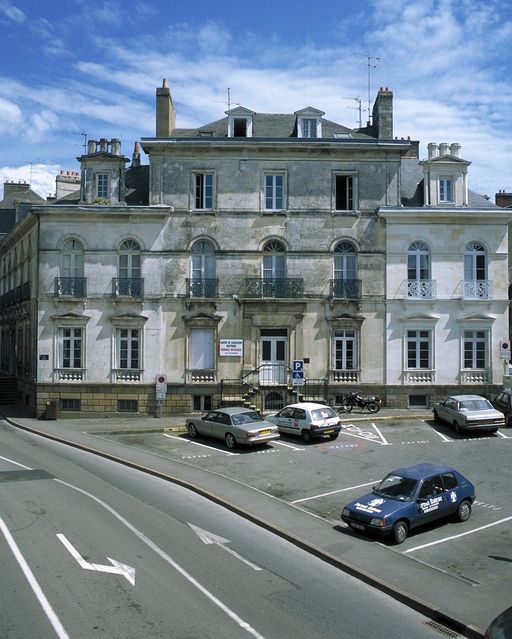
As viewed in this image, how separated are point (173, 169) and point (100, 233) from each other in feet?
15.4

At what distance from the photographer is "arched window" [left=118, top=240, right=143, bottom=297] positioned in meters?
30.1

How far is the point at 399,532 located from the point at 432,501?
4.14 feet

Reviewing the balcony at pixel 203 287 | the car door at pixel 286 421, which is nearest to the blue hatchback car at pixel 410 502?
the car door at pixel 286 421

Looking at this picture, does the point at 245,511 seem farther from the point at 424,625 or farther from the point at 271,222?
the point at 271,222

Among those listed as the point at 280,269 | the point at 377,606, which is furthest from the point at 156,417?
the point at 377,606

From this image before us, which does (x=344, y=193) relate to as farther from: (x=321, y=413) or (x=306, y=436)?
(x=306, y=436)

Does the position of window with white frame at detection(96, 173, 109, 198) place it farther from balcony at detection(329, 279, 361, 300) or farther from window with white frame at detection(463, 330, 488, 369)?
window with white frame at detection(463, 330, 488, 369)

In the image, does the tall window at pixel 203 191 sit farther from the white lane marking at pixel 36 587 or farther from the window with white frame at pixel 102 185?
the white lane marking at pixel 36 587

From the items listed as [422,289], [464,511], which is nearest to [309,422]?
[464,511]

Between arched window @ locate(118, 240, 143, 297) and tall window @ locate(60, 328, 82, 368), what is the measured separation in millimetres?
3009

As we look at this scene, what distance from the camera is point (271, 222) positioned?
3009 cm

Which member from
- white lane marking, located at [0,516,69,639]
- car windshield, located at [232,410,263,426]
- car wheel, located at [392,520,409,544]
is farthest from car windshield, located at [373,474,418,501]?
car windshield, located at [232,410,263,426]

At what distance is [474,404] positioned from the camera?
24672mm

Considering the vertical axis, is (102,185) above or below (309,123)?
below
